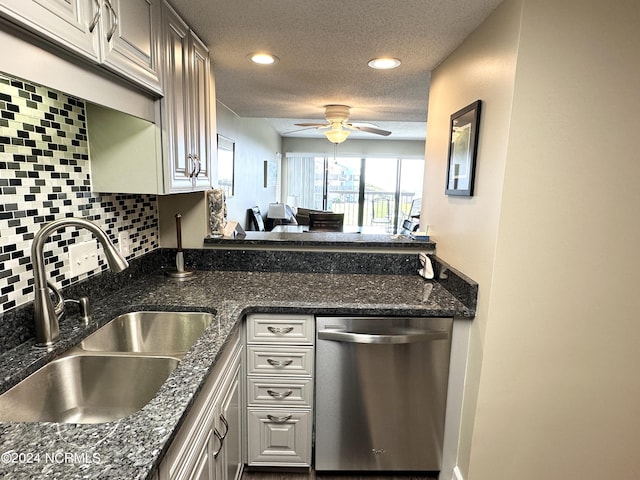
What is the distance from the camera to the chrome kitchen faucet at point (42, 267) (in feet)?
3.48

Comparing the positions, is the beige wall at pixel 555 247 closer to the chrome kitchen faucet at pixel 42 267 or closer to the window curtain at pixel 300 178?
the chrome kitchen faucet at pixel 42 267

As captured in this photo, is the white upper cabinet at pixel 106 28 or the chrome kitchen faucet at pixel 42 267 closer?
the white upper cabinet at pixel 106 28

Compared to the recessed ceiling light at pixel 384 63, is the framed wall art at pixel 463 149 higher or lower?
lower

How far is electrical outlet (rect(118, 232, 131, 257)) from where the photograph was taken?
173 cm

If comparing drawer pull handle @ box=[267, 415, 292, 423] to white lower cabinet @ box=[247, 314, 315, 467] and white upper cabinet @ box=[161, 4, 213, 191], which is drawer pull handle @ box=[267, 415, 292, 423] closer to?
white lower cabinet @ box=[247, 314, 315, 467]

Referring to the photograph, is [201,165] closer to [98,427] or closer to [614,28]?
[98,427]

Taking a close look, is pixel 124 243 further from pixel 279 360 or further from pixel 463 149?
pixel 463 149

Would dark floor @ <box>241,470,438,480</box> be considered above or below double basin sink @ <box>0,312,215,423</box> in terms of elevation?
below

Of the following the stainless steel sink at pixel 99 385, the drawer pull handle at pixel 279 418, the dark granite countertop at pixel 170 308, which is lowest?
the drawer pull handle at pixel 279 418

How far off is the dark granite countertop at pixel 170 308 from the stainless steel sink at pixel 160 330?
4cm

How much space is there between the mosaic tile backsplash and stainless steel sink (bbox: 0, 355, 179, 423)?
0.26 m

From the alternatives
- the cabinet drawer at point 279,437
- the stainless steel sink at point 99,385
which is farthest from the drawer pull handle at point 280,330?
the stainless steel sink at point 99,385

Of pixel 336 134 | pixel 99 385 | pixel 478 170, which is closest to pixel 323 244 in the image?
pixel 478 170

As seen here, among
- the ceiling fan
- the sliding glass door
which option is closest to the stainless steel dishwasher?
the ceiling fan
